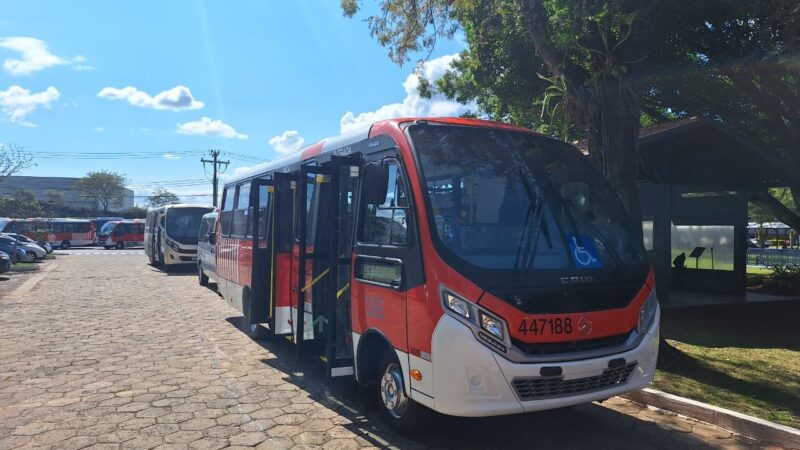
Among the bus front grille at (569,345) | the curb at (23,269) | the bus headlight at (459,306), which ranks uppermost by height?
the bus headlight at (459,306)

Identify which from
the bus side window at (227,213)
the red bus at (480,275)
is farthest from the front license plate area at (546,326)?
the bus side window at (227,213)

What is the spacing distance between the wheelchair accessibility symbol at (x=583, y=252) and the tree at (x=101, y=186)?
277 feet

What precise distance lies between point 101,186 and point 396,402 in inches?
3323

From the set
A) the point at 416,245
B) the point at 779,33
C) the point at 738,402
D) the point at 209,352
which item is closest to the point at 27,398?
the point at 209,352

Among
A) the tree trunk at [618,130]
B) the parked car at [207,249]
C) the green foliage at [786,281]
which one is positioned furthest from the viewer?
the green foliage at [786,281]

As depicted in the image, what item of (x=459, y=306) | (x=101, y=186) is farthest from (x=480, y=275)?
(x=101, y=186)

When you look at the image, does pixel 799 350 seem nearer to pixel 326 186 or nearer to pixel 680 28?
pixel 680 28

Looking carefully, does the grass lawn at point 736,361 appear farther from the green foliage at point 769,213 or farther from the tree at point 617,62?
the green foliage at point 769,213

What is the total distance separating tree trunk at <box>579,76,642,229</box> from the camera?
759 cm

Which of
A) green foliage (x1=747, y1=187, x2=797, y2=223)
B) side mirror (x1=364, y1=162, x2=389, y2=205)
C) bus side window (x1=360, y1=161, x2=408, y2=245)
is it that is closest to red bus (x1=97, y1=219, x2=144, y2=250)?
green foliage (x1=747, y1=187, x2=797, y2=223)

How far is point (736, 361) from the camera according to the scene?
25.6 feet

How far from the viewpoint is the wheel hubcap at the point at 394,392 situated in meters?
4.97

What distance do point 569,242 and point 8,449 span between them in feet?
16.1

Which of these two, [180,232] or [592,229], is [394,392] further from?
[180,232]
